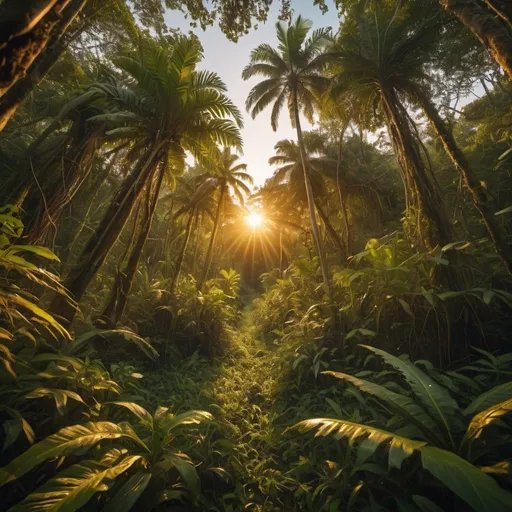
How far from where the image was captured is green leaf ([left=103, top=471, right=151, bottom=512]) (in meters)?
1.98

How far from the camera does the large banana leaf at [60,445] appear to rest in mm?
1854

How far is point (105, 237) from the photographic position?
17.3 ft

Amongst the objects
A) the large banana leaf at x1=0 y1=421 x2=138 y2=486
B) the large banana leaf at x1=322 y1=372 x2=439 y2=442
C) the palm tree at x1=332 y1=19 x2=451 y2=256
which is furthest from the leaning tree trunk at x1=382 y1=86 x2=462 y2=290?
the large banana leaf at x1=0 y1=421 x2=138 y2=486

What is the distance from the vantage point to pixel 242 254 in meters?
27.8

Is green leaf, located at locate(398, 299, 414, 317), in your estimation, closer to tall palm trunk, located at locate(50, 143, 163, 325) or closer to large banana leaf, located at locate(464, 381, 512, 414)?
large banana leaf, located at locate(464, 381, 512, 414)

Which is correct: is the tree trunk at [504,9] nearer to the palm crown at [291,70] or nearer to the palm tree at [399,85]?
the palm tree at [399,85]

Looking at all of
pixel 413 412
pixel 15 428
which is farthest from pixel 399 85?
pixel 15 428

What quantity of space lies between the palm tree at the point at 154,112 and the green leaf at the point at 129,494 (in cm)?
375

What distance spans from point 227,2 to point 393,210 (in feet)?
40.2

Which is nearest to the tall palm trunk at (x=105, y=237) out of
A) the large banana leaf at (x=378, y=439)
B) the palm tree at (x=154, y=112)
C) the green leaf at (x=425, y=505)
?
the palm tree at (x=154, y=112)

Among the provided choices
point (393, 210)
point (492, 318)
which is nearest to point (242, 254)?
point (393, 210)

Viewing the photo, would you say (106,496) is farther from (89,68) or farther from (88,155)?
(89,68)

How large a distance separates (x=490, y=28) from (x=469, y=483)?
149 inches

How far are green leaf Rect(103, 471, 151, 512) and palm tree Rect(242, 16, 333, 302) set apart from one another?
827cm
